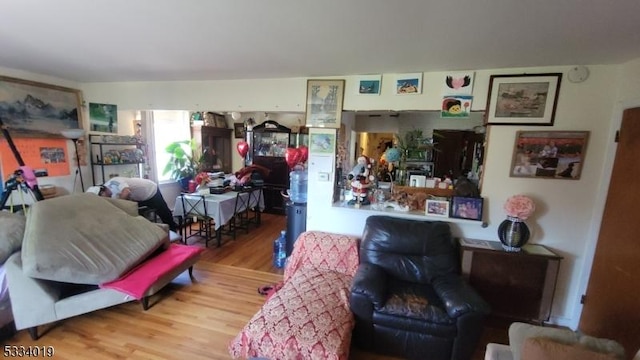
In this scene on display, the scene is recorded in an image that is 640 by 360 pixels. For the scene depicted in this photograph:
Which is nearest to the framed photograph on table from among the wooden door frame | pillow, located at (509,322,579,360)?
pillow, located at (509,322,579,360)

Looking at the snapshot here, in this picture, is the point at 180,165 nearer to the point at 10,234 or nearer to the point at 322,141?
the point at 10,234

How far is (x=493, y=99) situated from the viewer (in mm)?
2234

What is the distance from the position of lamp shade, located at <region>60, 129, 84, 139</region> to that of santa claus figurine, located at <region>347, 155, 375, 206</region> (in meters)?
3.30

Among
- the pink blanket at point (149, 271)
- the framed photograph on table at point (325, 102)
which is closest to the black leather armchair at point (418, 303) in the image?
the framed photograph on table at point (325, 102)

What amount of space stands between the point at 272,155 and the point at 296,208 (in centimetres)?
253

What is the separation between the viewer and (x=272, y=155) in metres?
5.38

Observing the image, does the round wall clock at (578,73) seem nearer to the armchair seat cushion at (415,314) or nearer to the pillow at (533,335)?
the pillow at (533,335)

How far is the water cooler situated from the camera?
3098 mm

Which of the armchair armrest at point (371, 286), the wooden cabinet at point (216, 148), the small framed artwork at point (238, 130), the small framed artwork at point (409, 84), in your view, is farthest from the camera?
the small framed artwork at point (238, 130)

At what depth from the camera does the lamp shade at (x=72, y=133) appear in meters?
3.02

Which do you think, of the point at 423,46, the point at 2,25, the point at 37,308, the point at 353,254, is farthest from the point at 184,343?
the point at 423,46

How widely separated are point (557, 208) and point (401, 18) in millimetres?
2144

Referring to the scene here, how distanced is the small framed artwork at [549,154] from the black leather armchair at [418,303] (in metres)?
0.89

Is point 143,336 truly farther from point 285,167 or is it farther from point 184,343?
point 285,167
